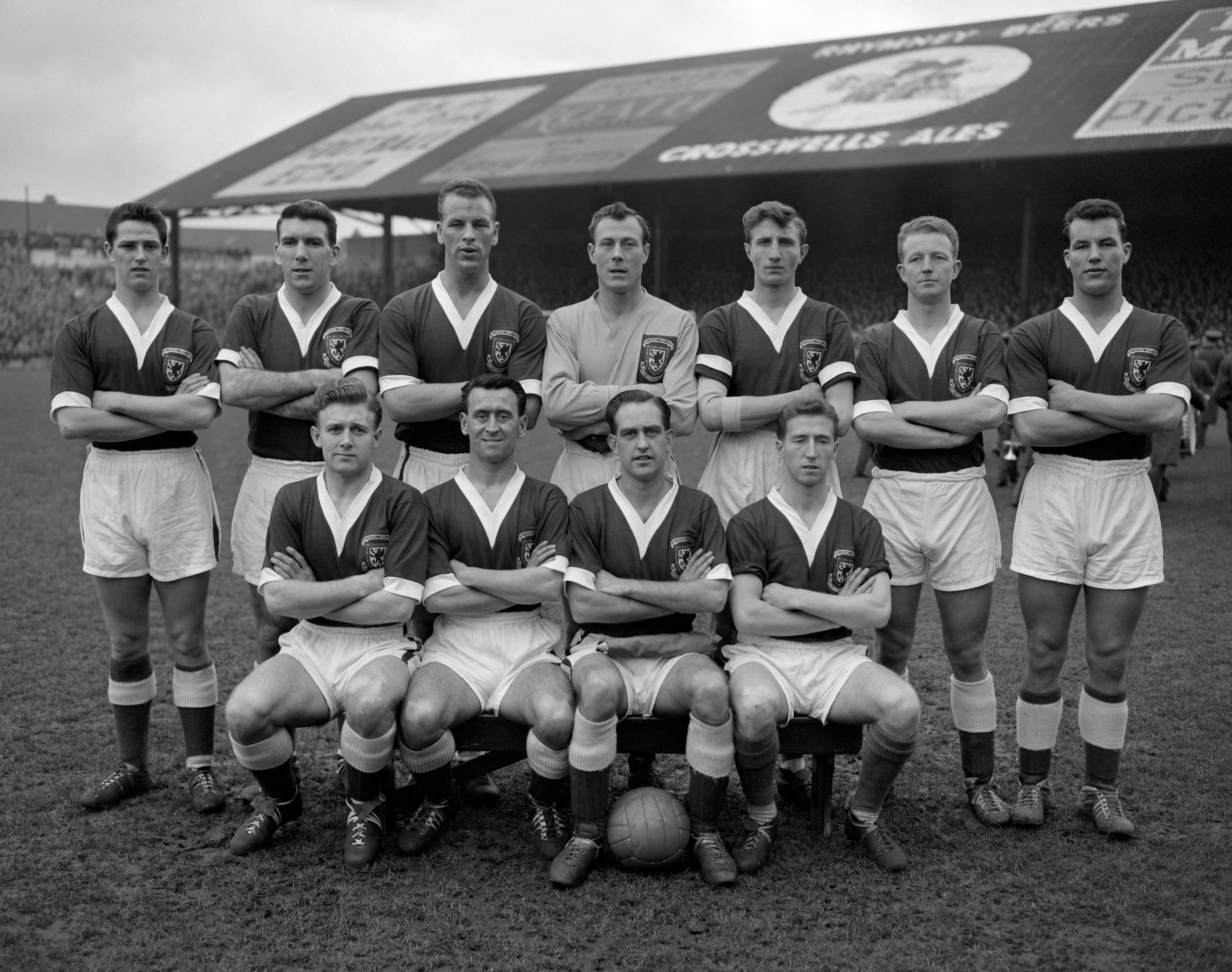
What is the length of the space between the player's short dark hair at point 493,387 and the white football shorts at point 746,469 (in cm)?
82

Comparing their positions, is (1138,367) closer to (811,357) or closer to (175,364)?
(811,357)

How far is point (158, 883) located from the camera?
149 inches

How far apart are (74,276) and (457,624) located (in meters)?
43.4

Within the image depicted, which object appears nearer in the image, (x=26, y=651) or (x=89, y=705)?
(x=89, y=705)

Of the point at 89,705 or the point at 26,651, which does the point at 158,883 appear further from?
the point at 26,651

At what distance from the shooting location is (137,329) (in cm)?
451

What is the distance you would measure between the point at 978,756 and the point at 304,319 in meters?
3.16

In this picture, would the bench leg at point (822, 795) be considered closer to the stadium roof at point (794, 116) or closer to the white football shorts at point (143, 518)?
the white football shorts at point (143, 518)

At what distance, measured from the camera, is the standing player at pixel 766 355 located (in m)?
4.45

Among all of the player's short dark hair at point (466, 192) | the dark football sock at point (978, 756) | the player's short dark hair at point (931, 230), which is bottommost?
the dark football sock at point (978, 756)

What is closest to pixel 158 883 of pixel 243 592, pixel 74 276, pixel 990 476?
pixel 243 592

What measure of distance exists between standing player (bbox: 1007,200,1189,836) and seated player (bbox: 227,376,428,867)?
2.31 m

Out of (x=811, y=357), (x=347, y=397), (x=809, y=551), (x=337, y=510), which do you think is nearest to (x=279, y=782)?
(x=337, y=510)

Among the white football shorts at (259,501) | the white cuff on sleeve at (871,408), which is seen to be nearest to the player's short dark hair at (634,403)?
the white cuff on sleeve at (871,408)
